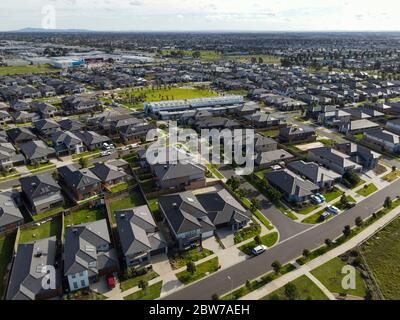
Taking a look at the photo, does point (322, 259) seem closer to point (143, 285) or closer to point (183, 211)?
point (183, 211)

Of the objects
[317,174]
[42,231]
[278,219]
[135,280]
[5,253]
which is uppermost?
[317,174]

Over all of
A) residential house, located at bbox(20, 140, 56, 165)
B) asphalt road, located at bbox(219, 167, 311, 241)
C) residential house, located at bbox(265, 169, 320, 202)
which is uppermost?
residential house, located at bbox(20, 140, 56, 165)

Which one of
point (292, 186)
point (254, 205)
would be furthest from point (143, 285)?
point (292, 186)

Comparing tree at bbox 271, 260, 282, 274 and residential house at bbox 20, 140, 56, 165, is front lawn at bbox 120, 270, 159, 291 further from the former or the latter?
residential house at bbox 20, 140, 56, 165

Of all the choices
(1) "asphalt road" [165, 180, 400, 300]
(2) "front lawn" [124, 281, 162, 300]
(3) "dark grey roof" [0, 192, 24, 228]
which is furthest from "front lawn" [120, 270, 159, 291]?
(3) "dark grey roof" [0, 192, 24, 228]

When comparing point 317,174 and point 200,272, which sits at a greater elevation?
point 317,174

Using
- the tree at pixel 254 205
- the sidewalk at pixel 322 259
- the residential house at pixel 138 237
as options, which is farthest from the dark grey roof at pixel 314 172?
the residential house at pixel 138 237

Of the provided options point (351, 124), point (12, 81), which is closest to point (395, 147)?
point (351, 124)
